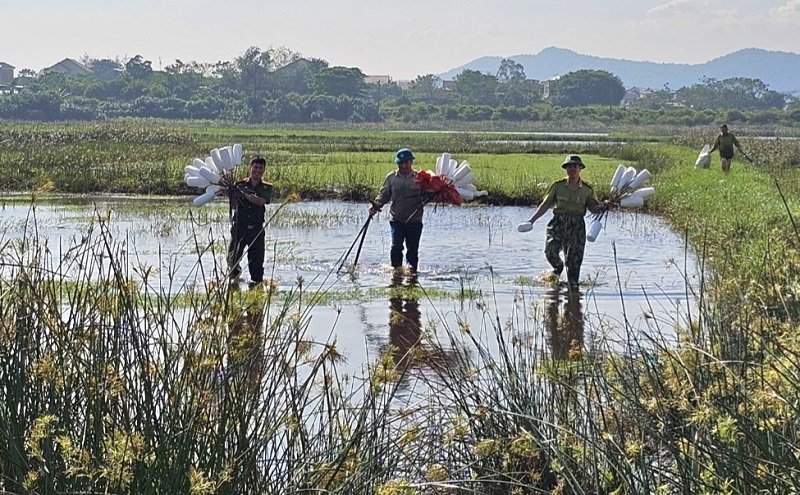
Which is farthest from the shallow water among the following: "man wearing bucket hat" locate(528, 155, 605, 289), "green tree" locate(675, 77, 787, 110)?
"green tree" locate(675, 77, 787, 110)

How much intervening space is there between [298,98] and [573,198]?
91595 millimetres

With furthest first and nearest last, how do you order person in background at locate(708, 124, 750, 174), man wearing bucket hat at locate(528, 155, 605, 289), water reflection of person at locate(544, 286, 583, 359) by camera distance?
person in background at locate(708, 124, 750, 174) < man wearing bucket hat at locate(528, 155, 605, 289) < water reflection of person at locate(544, 286, 583, 359)

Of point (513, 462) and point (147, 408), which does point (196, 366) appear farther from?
point (513, 462)

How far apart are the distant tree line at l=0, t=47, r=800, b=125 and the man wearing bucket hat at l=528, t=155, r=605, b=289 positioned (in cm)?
8537

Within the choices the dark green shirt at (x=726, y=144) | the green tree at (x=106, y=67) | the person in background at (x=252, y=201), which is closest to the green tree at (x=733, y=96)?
the green tree at (x=106, y=67)

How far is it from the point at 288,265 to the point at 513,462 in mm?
10145

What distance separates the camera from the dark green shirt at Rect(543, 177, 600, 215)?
461 inches

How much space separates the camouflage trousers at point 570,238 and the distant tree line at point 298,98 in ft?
279

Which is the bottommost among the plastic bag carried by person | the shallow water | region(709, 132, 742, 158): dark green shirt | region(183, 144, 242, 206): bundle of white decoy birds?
the shallow water

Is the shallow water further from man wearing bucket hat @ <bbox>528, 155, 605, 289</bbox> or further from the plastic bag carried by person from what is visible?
the plastic bag carried by person

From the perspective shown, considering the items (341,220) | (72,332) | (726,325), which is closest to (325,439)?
(72,332)

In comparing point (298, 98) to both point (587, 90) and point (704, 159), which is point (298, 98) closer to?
point (587, 90)

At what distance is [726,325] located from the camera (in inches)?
203

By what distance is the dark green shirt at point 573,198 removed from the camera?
461 inches
